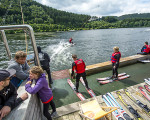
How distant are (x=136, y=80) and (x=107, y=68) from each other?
207 cm

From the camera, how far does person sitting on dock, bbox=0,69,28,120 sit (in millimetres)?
1712

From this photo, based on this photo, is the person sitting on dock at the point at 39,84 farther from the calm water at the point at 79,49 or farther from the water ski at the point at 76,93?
the water ski at the point at 76,93

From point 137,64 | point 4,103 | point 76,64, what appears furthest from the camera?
point 137,64

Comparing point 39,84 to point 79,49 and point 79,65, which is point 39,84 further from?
point 79,49

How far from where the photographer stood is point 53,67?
1162 centimetres

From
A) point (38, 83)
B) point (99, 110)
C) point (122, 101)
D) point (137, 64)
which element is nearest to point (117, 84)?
point (122, 101)

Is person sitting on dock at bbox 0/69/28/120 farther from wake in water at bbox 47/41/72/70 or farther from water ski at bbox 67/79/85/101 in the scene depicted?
wake in water at bbox 47/41/72/70

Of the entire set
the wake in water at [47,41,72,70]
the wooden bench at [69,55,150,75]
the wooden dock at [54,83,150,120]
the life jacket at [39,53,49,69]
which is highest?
the life jacket at [39,53,49,69]

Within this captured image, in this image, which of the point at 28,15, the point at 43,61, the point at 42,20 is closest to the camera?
the point at 43,61

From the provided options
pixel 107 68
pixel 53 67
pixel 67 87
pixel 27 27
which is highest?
pixel 27 27

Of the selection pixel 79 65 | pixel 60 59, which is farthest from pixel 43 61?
pixel 60 59

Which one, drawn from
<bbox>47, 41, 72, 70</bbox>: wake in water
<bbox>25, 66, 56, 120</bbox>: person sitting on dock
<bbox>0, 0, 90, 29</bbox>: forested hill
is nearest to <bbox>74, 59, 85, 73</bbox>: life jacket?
<bbox>25, 66, 56, 120</bbox>: person sitting on dock

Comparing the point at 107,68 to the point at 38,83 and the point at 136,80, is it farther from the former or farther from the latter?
the point at 38,83

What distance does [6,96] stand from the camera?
195cm
